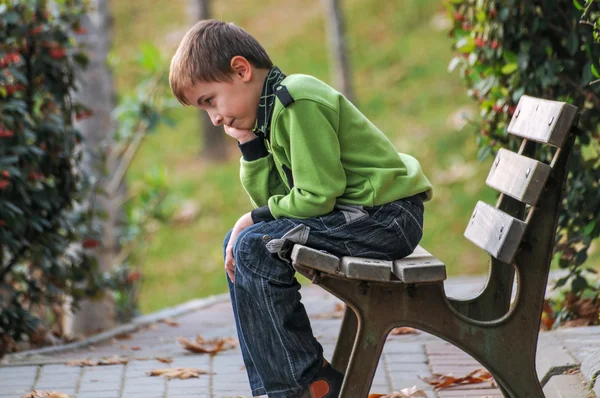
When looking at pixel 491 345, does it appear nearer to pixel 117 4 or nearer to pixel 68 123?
pixel 68 123

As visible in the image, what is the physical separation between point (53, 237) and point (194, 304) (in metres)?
1.53

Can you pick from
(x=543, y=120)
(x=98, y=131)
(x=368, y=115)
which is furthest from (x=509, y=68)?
(x=368, y=115)

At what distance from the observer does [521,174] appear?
313cm

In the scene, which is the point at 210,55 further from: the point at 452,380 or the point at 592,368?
the point at 592,368

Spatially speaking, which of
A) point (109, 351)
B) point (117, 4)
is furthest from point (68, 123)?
point (117, 4)

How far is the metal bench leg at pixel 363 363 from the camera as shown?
304 cm

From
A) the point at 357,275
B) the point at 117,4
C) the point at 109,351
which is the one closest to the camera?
the point at 357,275

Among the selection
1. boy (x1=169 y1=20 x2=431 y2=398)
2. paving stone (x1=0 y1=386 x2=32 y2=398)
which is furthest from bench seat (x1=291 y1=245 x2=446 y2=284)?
paving stone (x1=0 y1=386 x2=32 y2=398)

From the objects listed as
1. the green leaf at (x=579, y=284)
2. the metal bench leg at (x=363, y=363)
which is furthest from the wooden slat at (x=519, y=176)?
the green leaf at (x=579, y=284)

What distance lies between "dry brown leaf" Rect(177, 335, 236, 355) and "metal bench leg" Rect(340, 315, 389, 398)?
1.65 metres

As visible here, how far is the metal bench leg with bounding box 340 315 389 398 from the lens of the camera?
3041 millimetres

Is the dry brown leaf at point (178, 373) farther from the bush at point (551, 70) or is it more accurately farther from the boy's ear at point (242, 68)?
the bush at point (551, 70)

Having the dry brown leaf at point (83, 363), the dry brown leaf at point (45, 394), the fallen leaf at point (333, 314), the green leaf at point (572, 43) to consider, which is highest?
the green leaf at point (572, 43)

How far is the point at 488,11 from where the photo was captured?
448 centimetres
